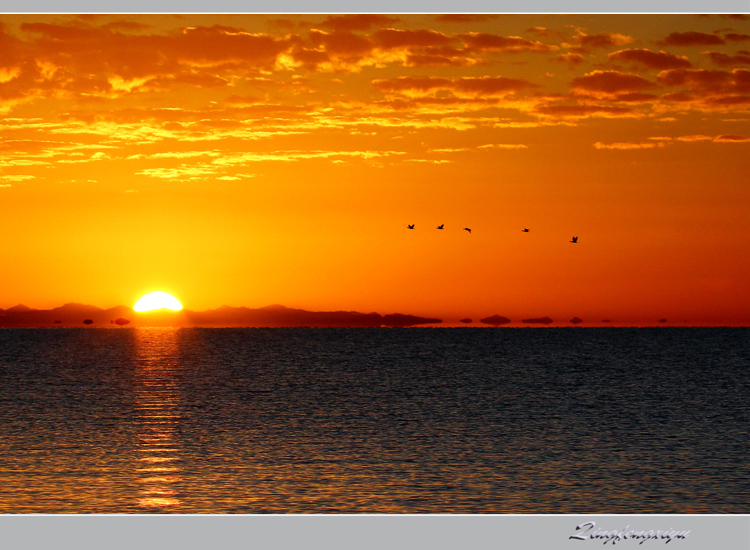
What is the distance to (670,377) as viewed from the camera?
103 meters

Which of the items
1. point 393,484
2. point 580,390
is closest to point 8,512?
point 393,484

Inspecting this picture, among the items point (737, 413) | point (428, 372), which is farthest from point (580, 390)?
point (428, 372)

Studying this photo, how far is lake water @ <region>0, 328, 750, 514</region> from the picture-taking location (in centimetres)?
3416

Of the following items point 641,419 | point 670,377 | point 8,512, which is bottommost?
point 8,512

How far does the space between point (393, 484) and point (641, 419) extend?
2904cm

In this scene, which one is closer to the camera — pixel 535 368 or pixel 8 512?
pixel 8 512

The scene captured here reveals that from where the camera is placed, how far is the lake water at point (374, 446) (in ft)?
112

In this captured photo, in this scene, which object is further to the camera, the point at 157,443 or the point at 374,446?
the point at 157,443

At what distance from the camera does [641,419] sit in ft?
198

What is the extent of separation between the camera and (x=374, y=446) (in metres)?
46.7

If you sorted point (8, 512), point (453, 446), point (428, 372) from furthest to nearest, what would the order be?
point (428, 372), point (453, 446), point (8, 512)

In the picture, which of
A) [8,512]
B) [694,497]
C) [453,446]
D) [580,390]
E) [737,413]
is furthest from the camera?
[580,390]

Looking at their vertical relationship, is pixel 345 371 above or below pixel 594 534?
above

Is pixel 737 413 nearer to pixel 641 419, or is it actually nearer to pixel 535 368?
pixel 641 419
